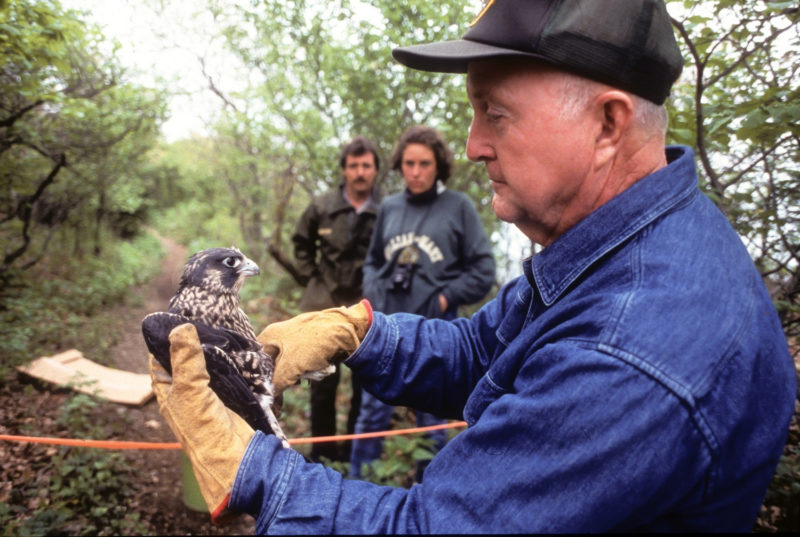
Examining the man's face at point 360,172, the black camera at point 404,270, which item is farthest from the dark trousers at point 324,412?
the man's face at point 360,172

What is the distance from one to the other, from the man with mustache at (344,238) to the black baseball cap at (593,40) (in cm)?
286

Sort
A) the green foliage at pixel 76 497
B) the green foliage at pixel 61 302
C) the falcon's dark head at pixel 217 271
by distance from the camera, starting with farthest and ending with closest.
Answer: the green foliage at pixel 61 302, the green foliage at pixel 76 497, the falcon's dark head at pixel 217 271

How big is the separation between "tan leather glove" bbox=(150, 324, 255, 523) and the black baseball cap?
1.18m

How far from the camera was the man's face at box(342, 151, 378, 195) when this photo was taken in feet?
13.2

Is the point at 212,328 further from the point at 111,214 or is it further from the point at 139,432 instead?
the point at 111,214

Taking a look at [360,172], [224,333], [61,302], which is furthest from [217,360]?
[61,302]

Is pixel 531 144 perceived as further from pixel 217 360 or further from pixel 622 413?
pixel 217 360

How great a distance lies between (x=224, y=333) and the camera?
1590 mm

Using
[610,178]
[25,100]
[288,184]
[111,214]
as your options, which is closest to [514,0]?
[610,178]

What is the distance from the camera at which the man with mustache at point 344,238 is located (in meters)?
4.02

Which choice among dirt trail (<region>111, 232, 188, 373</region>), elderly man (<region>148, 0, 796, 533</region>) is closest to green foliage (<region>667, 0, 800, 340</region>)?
elderly man (<region>148, 0, 796, 533</region>)

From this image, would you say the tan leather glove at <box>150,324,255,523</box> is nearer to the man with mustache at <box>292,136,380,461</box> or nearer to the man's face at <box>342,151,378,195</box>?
the man with mustache at <box>292,136,380,461</box>

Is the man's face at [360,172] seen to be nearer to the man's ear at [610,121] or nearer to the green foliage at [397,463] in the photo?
the green foliage at [397,463]

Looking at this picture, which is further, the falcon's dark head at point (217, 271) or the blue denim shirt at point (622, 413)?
Answer: the falcon's dark head at point (217, 271)
